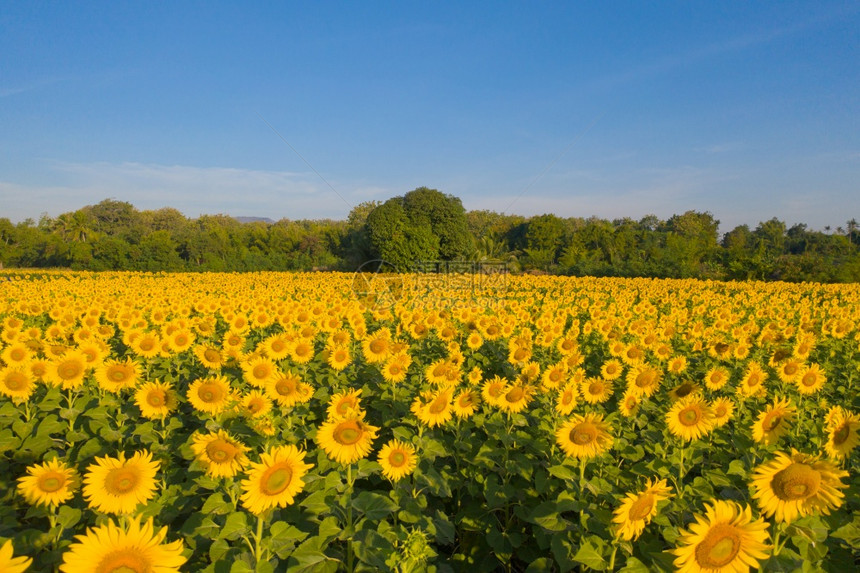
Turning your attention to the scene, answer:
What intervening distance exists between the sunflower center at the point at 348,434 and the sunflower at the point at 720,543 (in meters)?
1.88

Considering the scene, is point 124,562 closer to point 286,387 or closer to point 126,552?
point 126,552

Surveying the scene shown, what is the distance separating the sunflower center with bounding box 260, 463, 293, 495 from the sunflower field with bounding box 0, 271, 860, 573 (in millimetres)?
11

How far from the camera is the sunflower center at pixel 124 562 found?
5.20 ft

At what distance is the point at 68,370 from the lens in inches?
164

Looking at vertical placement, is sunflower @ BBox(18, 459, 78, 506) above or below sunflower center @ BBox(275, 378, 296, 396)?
below

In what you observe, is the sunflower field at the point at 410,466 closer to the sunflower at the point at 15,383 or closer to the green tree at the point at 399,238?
the sunflower at the point at 15,383

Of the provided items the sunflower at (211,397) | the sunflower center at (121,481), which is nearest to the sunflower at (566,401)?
the sunflower at (211,397)

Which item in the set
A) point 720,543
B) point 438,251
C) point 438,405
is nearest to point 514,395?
point 438,405

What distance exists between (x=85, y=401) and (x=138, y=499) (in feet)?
9.50

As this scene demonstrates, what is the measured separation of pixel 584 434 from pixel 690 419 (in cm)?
91

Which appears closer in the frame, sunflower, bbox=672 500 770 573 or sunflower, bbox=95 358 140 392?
sunflower, bbox=672 500 770 573

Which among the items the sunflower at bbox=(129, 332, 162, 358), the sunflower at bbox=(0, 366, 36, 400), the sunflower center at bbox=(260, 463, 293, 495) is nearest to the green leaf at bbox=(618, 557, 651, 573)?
the sunflower center at bbox=(260, 463, 293, 495)

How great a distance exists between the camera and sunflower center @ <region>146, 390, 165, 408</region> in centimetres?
362

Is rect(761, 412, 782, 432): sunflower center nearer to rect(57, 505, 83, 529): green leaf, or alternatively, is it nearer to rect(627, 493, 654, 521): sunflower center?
rect(627, 493, 654, 521): sunflower center
